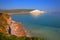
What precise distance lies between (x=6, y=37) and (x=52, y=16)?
35.7 feet

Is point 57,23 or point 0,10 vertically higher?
point 0,10

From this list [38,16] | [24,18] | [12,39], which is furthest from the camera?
[38,16]

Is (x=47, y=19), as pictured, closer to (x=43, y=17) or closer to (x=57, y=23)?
(x=43, y=17)

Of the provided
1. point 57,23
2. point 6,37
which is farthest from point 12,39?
point 57,23

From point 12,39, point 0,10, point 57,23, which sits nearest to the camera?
point 12,39

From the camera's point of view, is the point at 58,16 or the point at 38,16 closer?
the point at 58,16

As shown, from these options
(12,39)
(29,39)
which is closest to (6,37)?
(12,39)

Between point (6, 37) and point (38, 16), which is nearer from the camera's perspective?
point (6, 37)

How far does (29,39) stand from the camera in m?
3.56

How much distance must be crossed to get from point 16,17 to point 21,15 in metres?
0.56

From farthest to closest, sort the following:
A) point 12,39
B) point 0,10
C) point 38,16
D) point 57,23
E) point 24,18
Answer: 1. point 38,16
2. point 24,18
3. point 57,23
4. point 0,10
5. point 12,39

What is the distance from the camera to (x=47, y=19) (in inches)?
553

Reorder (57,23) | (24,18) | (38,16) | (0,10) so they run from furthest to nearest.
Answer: (38,16) < (24,18) < (57,23) < (0,10)

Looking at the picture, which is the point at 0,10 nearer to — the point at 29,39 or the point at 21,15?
the point at 21,15
